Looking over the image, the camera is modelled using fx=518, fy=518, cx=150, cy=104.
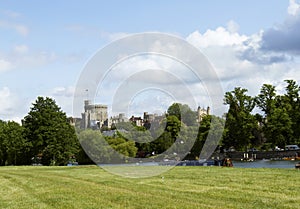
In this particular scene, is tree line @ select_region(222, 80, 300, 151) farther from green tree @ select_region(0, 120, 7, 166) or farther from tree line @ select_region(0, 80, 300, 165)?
green tree @ select_region(0, 120, 7, 166)

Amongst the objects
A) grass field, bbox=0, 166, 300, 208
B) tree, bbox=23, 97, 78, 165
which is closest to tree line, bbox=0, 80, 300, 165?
tree, bbox=23, 97, 78, 165

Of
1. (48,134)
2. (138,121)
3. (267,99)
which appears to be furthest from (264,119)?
(138,121)

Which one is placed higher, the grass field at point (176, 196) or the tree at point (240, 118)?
the tree at point (240, 118)

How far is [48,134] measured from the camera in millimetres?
87250

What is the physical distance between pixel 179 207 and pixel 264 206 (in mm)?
2561

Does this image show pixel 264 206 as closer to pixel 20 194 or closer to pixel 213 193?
pixel 213 193

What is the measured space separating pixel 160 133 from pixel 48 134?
53.6 m

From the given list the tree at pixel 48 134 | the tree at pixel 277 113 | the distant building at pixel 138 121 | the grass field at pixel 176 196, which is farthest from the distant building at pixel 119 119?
the tree at pixel 277 113

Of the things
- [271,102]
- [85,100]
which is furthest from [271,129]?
[85,100]

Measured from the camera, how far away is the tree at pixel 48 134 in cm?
8708

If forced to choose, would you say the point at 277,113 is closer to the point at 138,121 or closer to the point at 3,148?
the point at 3,148

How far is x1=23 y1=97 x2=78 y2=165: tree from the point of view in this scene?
8708 centimetres

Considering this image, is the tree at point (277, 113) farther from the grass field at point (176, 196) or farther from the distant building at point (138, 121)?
the grass field at point (176, 196)

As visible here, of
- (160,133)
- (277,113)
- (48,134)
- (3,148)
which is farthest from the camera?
(277,113)
